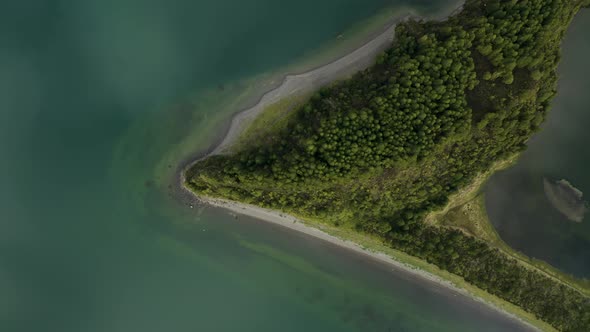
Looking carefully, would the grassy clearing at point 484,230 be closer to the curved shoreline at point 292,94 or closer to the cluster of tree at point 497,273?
the cluster of tree at point 497,273

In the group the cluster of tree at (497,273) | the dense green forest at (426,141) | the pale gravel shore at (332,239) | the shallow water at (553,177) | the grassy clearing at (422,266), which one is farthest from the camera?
the shallow water at (553,177)

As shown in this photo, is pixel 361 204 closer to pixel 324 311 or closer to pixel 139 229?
pixel 324 311

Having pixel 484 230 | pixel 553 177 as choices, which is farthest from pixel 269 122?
pixel 553 177

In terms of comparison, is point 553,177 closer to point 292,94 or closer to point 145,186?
point 292,94

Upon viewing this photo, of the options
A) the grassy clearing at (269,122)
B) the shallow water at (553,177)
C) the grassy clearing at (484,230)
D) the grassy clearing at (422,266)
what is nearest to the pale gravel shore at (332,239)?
the grassy clearing at (422,266)

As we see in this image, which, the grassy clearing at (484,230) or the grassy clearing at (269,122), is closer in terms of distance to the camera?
the grassy clearing at (269,122)

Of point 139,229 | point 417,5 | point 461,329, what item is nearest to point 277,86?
point 417,5

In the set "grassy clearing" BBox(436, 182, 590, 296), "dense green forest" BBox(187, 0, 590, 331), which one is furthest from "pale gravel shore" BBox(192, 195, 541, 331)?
"grassy clearing" BBox(436, 182, 590, 296)
